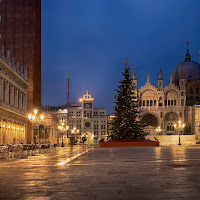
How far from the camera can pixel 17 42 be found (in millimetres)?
63406

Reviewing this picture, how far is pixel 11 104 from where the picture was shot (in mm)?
45062

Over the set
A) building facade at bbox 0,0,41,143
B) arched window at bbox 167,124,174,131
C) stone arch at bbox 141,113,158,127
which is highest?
building facade at bbox 0,0,41,143

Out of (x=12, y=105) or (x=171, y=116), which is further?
(x=171, y=116)

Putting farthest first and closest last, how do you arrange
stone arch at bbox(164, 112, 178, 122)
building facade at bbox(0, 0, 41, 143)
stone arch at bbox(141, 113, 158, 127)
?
stone arch at bbox(141, 113, 158, 127) → stone arch at bbox(164, 112, 178, 122) → building facade at bbox(0, 0, 41, 143)

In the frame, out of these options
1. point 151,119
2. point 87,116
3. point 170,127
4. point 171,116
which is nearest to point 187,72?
point 171,116

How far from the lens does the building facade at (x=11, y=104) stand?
40.4m

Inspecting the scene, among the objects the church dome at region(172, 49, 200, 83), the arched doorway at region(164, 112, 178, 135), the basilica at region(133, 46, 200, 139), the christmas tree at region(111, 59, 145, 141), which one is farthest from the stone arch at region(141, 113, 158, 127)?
the christmas tree at region(111, 59, 145, 141)

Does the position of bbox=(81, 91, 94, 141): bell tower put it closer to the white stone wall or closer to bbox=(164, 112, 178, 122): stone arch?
bbox=(164, 112, 178, 122): stone arch

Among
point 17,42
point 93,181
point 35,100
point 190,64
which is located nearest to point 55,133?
point 35,100

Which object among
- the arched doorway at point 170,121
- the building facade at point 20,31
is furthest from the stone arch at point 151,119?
the building facade at point 20,31

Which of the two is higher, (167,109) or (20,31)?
(20,31)

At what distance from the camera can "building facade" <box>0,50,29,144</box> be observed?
40.4 meters

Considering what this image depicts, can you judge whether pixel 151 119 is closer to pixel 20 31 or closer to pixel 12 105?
pixel 20 31

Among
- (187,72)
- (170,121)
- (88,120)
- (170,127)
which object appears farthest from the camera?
(88,120)
